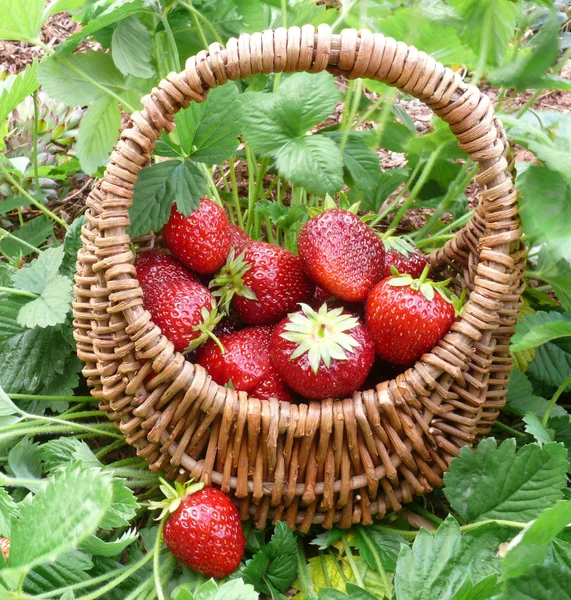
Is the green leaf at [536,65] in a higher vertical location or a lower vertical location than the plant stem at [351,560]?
higher

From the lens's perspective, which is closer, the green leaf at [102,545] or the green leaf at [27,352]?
the green leaf at [102,545]

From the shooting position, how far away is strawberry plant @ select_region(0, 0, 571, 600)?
24.9 inches

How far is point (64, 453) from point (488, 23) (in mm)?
792

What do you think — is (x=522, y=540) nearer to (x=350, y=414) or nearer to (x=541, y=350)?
(x=350, y=414)

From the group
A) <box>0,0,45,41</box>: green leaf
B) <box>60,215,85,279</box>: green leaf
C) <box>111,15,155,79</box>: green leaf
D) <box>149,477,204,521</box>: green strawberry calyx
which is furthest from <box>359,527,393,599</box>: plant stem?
<box>0,0,45,41</box>: green leaf

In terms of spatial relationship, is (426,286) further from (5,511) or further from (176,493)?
(5,511)

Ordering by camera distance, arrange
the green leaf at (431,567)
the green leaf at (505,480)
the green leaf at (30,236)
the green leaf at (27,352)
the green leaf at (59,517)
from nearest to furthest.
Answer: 1. the green leaf at (59,517)
2. the green leaf at (431,567)
3. the green leaf at (505,480)
4. the green leaf at (27,352)
5. the green leaf at (30,236)

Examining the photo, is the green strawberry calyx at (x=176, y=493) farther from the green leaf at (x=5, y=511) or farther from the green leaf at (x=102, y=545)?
the green leaf at (x=5, y=511)

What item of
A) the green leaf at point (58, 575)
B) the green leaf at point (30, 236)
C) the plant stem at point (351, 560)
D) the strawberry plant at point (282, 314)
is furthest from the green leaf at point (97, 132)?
the plant stem at point (351, 560)

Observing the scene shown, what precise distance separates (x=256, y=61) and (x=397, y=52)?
0.15 meters

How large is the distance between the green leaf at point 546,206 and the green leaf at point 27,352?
677mm

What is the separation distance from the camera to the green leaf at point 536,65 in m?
0.68

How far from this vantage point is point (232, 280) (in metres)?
0.80

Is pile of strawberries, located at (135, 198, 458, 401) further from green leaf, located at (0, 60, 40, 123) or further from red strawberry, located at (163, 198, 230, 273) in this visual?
green leaf, located at (0, 60, 40, 123)
